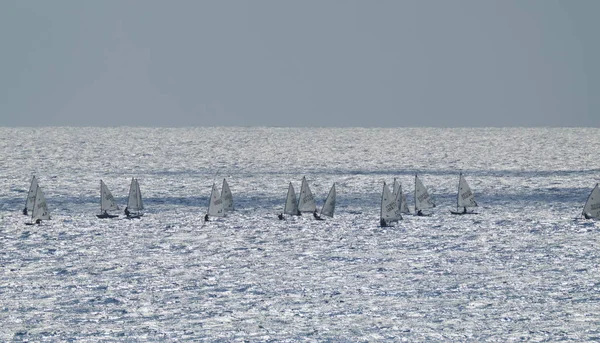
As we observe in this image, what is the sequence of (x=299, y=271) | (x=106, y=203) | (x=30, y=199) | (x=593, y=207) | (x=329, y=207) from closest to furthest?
(x=299, y=271)
(x=593, y=207)
(x=329, y=207)
(x=106, y=203)
(x=30, y=199)

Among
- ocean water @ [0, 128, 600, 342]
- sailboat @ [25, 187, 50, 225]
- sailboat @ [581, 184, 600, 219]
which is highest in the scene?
sailboat @ [581, 184, 600, 219]

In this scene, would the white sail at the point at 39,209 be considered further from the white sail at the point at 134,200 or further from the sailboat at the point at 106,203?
the white sail at the point at 134,200

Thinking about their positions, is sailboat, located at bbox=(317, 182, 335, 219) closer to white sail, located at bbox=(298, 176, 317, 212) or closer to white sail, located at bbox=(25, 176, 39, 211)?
white sail, located at bbox=(298, 176, 317, 212)

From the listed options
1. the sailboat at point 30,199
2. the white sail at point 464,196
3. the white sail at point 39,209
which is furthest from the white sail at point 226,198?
the white sail at point 464,196

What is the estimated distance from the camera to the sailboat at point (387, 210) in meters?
46.5

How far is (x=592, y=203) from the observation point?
48.4 meters

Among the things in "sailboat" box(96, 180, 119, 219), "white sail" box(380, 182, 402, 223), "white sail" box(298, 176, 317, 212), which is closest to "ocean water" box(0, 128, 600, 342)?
"white sail" box(380, 182, 402, 223)

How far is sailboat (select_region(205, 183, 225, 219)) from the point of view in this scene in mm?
48478

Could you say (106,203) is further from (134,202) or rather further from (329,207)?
(329,207)

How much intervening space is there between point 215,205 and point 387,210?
6.51 metres

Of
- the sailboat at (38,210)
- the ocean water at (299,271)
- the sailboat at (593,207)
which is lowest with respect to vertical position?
the ocean water at (299,271)

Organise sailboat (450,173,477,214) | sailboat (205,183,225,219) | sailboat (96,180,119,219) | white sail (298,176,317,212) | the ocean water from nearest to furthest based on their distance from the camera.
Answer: the ocean water
sailboat (205,183,225,219)
sailboat (96,180,119,219)
white sail (298,176,317,212)
sailboat (450,173,477,214)

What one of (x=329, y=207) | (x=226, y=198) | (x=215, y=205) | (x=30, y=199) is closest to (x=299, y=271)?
(x=215, y=205)

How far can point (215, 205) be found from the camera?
48844mm
